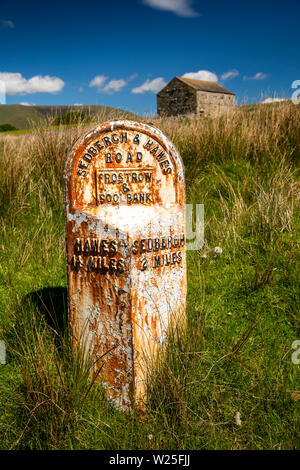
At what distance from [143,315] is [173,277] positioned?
0.93 ft

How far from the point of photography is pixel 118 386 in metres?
1.92

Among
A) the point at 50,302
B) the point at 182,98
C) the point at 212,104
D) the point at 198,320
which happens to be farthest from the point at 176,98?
the point at 198,320

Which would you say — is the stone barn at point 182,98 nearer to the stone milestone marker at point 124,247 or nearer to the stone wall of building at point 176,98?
the stone wall of building at point 176,98

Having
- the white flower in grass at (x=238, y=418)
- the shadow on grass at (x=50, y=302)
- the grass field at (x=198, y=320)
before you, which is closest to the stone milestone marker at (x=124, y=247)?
the grass field at (x=198, y=320)

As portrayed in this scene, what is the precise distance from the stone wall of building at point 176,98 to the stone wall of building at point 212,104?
1.73 ft

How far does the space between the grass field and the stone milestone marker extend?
0.13 meters

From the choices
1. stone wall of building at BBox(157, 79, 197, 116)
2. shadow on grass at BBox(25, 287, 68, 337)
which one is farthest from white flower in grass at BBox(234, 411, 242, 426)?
stone wall of building at BBox(157, 79, 197, 116)

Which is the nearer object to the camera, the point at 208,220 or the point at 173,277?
the point at 173,277

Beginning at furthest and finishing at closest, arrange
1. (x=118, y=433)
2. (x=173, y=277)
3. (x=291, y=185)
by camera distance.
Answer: (x=291, y=185), (x=173, y=277), (x=118, y=433)

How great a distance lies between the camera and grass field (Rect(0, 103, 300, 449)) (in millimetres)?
1726
